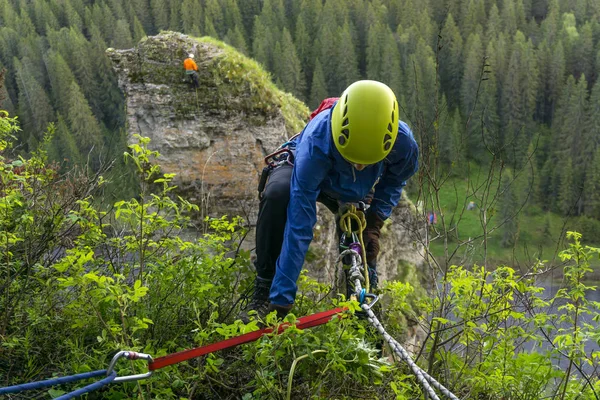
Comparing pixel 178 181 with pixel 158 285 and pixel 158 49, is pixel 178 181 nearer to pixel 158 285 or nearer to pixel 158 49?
pixel 158 49

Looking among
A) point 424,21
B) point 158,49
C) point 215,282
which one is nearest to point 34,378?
point 215,282

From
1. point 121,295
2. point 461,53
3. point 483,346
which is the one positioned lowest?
point 461,53

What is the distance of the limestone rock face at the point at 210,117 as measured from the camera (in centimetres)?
1116

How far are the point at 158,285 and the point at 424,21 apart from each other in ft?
299

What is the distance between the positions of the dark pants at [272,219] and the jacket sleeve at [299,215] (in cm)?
13

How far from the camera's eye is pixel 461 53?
7788 centimetres

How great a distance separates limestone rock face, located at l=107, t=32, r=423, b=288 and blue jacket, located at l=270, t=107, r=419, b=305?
6939 mm

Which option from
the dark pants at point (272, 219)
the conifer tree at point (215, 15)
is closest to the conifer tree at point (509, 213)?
the dark pants at point (272, 219)

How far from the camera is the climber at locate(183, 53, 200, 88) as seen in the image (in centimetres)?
1092

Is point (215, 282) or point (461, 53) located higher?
point (215, 282)

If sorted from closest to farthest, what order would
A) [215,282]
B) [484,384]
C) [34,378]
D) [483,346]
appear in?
[34,378]
[484,384]
[483,346]
[215,282]

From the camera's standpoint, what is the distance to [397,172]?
4.09 metres

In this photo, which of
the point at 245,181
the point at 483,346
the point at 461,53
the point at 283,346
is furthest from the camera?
the point at 461,53

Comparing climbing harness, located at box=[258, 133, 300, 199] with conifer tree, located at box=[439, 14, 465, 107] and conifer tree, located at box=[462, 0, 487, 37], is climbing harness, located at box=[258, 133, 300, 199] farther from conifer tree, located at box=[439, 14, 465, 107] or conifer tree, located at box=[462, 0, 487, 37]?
conifer tree, located at box=[462, 0, 487, 37]
